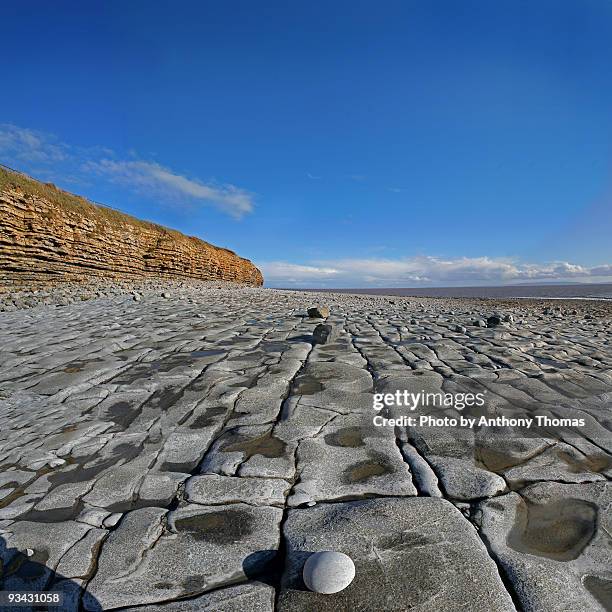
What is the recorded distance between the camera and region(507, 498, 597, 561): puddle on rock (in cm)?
179

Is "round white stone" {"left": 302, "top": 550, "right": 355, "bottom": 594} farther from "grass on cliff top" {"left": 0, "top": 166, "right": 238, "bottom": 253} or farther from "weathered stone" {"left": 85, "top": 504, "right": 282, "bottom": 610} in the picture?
"grass on cliff top" {"left": 0, "top": 166, "right": 238, "bottom": 253}

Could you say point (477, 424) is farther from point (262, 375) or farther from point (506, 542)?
point (262, 375)

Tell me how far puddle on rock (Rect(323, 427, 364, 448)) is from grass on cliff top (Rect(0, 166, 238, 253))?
19238 millimetres

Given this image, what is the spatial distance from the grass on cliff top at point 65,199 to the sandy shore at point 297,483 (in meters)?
17.2

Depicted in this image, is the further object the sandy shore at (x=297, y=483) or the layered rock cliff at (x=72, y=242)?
the layered rock cliff at (x=72, y=242)

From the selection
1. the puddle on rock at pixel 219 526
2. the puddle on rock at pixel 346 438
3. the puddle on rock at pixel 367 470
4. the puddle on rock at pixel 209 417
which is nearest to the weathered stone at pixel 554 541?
the puddle on rock at pixel 367 470

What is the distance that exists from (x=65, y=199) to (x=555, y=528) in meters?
25.2

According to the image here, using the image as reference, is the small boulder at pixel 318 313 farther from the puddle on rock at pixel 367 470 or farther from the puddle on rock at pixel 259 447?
the puddle on rock at pixel 367 470

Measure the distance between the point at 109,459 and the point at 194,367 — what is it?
199 centimetres

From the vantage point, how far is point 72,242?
739 inches

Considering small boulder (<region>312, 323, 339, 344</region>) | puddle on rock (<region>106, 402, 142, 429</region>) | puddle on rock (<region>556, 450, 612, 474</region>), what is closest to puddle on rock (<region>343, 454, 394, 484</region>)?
puddle on rock (<region>556, 450, 612, 474</region>)

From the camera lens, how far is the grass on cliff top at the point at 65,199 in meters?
17.6

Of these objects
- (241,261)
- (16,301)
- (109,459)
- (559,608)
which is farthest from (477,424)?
(241,261)

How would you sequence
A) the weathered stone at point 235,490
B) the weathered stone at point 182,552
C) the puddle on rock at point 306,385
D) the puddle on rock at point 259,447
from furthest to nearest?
1. the puddle on rock at point 306,385
2. the puddle on rock at point 259,447
3. the weathered stone at point 235,490
4. the weathered stone at point 182,552
